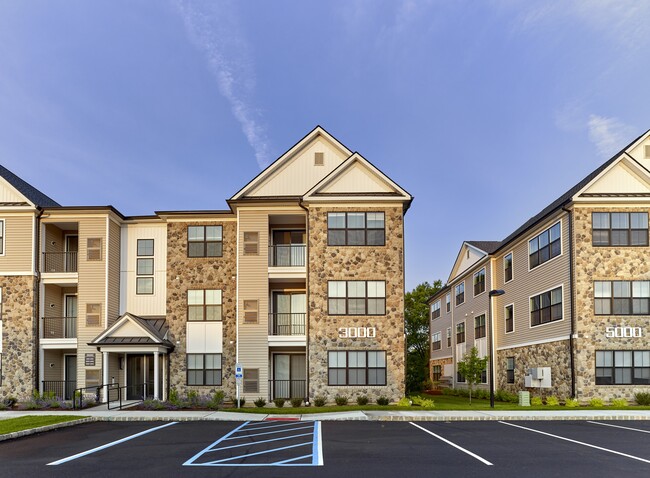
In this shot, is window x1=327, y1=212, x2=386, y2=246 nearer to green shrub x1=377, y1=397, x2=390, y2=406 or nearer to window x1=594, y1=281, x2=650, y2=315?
green shrub x1=377, y1=397, x2=390, y2=406

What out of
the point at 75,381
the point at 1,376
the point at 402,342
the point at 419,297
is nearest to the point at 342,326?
the point at 402,342

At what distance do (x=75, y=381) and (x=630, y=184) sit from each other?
2727cm

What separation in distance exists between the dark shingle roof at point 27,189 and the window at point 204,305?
8453mm

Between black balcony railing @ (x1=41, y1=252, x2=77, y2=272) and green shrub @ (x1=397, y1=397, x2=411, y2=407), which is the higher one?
black balcony railing @ (x1=41, y1=252, x2=77, y2=272)

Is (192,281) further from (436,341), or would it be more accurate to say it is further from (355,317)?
(436,341)

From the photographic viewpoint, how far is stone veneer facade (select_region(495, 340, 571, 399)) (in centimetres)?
2733

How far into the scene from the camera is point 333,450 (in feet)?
45.5

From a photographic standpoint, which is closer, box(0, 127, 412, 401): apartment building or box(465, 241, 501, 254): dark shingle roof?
→ box(0, 127, 412, 401): apartment building

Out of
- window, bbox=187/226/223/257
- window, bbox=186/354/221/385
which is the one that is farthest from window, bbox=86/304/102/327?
window, bbox=187/226/223/257

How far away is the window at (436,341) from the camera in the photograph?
54.0 metres

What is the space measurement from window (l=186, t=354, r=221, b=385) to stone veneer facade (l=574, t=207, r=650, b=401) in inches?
622

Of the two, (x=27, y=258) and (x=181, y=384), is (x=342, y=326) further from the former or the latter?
(x=27, y=258)

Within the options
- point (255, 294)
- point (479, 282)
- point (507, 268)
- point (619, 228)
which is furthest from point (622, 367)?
point (255, 294)

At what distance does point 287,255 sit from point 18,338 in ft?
42.0
